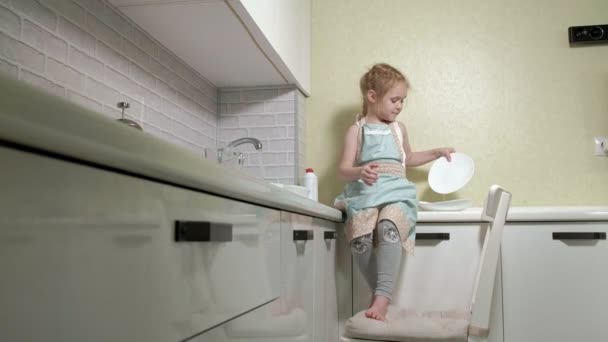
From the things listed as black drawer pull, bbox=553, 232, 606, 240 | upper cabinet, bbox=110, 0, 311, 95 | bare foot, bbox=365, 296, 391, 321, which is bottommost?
bare foot, bbox=365, 296, 391, 321

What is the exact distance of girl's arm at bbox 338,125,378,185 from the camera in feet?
6.39

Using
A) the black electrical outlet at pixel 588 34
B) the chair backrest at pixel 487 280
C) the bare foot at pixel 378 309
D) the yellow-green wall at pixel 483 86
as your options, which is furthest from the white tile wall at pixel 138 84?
the black electrical outlet at pixel 588 34

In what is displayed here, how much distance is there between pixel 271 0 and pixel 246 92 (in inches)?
25.6

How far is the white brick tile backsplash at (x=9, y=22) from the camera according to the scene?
3.93 feet

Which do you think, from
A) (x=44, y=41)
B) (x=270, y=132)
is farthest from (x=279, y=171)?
(x=44, y=41)

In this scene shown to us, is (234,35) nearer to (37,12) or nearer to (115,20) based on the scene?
(115,20)

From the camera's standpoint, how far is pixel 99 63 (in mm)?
1559

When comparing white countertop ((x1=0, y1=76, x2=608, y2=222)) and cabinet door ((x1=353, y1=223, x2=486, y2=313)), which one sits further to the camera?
cabinet door ((x1=353, y1=223, x2=486, y2=313))

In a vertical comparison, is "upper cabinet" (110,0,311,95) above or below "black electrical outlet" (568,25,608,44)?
below

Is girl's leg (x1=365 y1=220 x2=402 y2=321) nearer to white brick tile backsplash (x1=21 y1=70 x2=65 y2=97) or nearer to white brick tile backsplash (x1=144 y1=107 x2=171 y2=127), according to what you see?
white brick tile backsplash (x1=144 y1=107 x2=171 y2=127)

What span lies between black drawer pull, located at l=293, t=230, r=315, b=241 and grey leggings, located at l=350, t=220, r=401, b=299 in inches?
17.7

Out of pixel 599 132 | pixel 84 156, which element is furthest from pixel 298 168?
pixel 84 156

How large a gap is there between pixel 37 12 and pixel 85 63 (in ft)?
0.68

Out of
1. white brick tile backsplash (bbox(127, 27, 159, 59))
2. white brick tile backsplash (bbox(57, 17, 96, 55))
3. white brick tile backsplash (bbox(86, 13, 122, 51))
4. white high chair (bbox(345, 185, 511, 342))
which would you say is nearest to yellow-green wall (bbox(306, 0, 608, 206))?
white high chair (bbox(345, 185, 511, 342))
